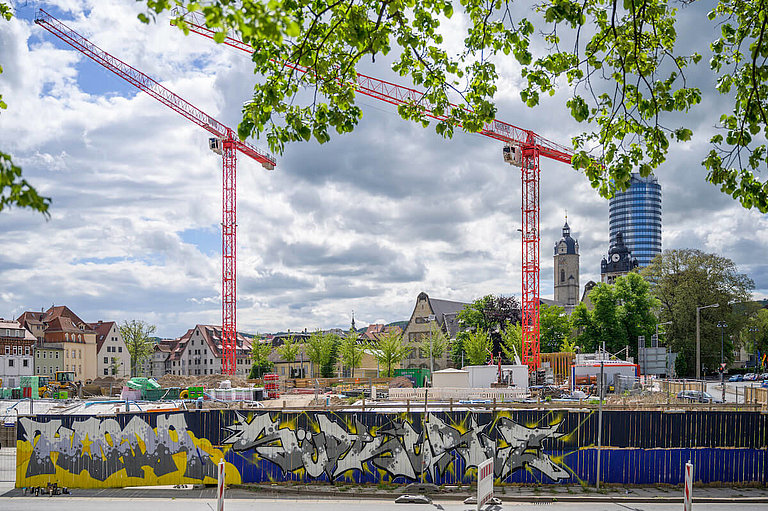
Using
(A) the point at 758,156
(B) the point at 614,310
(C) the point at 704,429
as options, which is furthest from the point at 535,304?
(A) the point at 758,156

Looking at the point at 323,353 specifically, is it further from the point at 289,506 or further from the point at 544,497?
the point at 289,506

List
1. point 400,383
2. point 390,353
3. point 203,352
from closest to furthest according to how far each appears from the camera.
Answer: point 400,383, point 390,353, point 203,352

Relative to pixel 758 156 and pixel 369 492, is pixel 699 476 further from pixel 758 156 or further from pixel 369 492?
pixel 758 156

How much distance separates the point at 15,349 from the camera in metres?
83.6

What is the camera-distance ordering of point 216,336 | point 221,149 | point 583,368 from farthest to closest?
point 216,336 < point 221,149 < point 583,368

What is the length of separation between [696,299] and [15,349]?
258ft

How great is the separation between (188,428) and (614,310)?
210 ft

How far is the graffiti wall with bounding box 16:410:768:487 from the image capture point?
1783 cm

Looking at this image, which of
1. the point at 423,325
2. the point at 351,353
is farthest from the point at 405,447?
the point at 423,325

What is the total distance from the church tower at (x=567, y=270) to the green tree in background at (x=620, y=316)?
10045 centimetres

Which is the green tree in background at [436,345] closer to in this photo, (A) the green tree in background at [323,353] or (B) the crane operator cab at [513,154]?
(A) the green tree in background at [323,353]

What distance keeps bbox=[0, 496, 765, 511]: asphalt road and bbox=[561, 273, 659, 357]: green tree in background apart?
60.0 meters

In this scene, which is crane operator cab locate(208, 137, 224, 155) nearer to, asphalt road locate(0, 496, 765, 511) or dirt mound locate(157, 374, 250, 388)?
dirt mound locate(157, 374, 250, 388)

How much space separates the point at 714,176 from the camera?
31.9ft
